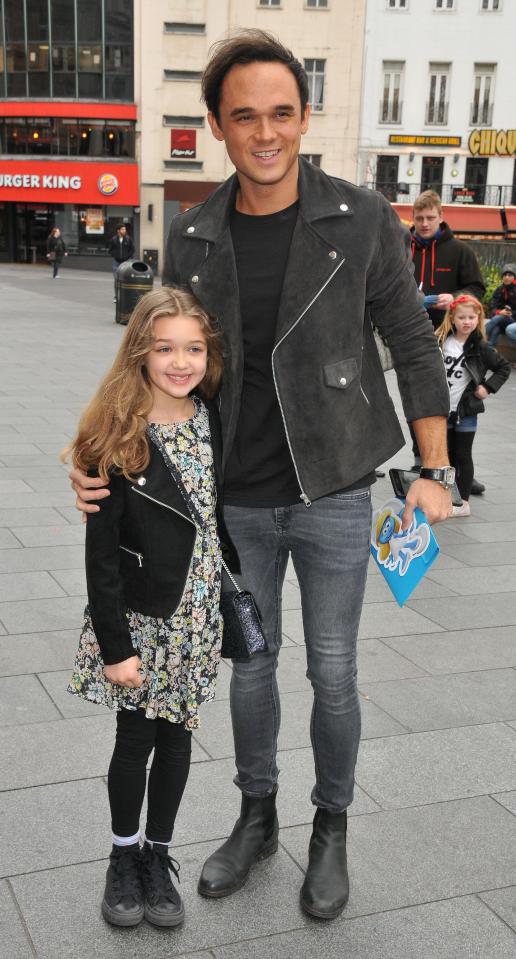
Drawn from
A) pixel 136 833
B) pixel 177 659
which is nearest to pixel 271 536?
pixel 177 659

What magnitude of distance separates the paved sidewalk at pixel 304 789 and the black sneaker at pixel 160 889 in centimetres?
4

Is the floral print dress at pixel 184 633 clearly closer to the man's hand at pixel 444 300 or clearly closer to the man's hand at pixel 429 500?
the man's hand at pixel 429 500

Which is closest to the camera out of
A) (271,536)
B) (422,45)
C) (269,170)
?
(269,170)

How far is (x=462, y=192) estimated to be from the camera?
3694 centimetres

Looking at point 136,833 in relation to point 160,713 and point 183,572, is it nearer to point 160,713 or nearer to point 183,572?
point 160,713

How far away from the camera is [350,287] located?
8.28 feet

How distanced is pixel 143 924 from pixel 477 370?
483 cm

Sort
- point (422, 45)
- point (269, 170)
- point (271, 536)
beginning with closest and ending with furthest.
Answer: point (269, 170), point (271, 536), point (422, 45)

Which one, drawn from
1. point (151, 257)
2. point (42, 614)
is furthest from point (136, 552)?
point (151, 257)

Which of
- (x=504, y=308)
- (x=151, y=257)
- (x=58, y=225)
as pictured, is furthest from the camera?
(x=58, y=225)

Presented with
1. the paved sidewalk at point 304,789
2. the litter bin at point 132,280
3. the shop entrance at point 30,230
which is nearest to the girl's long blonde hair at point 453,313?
the paved sidewalk at point 304,789

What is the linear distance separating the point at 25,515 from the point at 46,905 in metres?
3.82

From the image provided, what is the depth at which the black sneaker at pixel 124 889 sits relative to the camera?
8.36 feet

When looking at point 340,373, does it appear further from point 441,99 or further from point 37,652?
point 441,99
